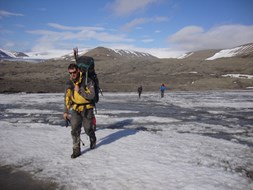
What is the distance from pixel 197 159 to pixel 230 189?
1602 millimetres

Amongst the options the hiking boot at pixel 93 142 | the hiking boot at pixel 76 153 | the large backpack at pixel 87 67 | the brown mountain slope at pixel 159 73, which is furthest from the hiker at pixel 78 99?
the brown mountain slope at pixel 159 73

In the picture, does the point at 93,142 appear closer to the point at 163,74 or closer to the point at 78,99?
the point at 78,99

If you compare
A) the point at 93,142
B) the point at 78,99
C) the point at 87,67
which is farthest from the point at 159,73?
the point at 78,99

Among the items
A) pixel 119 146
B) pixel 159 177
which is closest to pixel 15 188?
pixel 159 177

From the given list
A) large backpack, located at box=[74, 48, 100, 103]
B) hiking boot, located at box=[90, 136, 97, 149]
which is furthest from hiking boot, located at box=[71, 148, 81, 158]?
large backpack, located at box=[74, 48, 100, 103]

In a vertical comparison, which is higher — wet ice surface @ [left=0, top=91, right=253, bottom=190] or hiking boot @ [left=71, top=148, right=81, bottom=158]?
hiking boot @ [left=71, top=148, right=81, bottom=158]

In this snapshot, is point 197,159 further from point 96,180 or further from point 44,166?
point 44,166

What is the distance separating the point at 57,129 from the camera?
30.9ft

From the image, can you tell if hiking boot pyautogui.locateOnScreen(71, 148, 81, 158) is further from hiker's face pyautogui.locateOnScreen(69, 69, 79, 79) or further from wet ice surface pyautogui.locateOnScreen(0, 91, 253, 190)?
hiker's face pyautogui.locateOnScreen(69, 69, 79, 79)

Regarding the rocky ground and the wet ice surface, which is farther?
the rocky ground

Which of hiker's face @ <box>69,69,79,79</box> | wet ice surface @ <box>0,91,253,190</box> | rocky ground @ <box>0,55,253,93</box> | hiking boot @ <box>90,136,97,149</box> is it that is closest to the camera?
wet ice surface @ <box>0,91,253,190</box>

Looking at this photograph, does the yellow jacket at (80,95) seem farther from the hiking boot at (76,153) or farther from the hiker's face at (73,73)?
the hiking boot at (76,153)

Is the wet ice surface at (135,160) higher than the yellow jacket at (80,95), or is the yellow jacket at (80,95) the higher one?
the yellow jacket at (80,95)

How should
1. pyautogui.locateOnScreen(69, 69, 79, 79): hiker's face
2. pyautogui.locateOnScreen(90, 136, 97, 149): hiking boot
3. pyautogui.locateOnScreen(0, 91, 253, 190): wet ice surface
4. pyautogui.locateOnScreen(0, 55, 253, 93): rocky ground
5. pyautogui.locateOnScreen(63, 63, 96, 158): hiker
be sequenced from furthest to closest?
pyautogui.locateOnScreen(0, 55, 253, 93): rocky ground < pyautogui.locateOnScreen(90, 136, 97, 149): hiking boot < pyautogui.locateOnScreen(63, 63, 96, 158): hiker < pyautogui.locateOnScreen(69, 69, 79, 79): hiker's face < pyautogui.locateOnScreen(0, 91, 253, 190): wet ice surface
